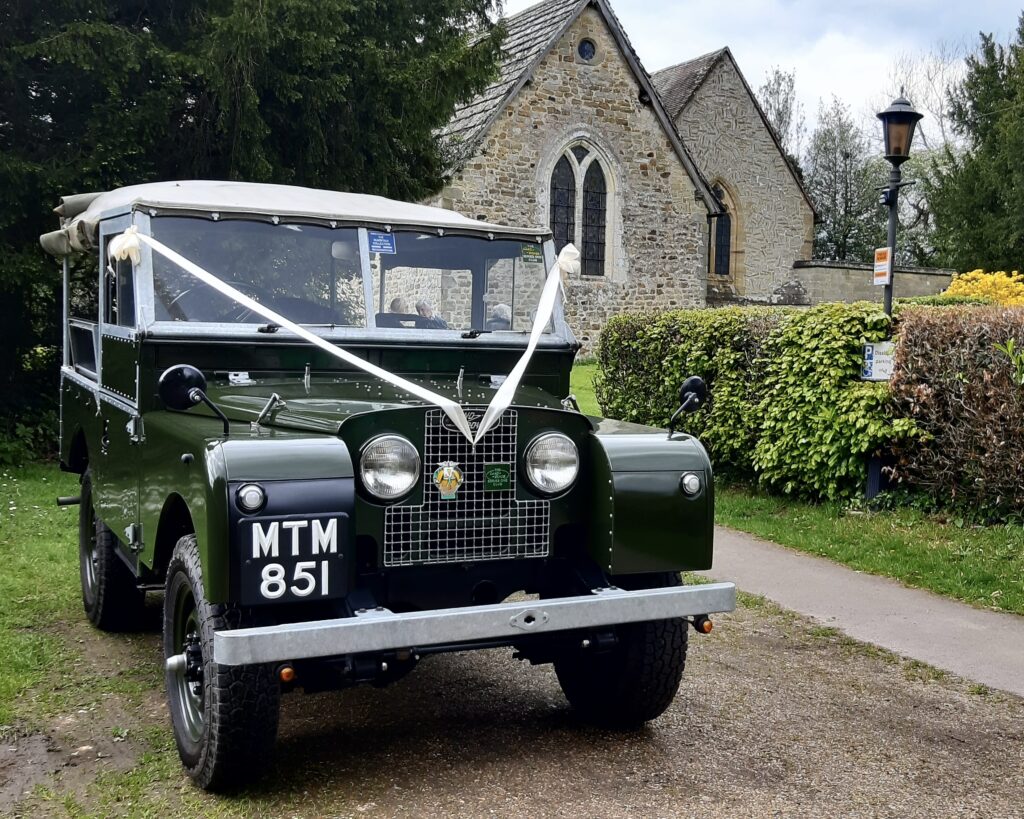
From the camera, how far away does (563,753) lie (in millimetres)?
4469

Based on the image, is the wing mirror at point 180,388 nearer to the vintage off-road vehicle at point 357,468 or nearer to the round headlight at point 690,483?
the vintage off-road vehicle at point 357,468

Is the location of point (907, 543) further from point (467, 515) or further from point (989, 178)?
point (989, 178)

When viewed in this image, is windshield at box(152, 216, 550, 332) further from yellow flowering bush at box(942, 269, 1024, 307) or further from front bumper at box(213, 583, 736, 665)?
yellow flowering bush at box(942, 269, 1024, 307)

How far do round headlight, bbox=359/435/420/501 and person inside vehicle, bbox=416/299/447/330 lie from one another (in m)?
1.31

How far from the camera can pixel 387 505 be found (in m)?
4.01

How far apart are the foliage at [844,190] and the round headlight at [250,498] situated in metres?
40.7

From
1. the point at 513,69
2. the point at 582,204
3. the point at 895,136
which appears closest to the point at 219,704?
the point at 895,136

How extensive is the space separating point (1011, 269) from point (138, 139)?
25856mm

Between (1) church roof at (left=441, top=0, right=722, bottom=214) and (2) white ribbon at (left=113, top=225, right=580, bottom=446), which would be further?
(1) church roof at (left=441, top=0, right=722, bottom=214)

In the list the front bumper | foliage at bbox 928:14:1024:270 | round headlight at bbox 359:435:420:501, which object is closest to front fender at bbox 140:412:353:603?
round headlight at bbox 359:435:420:501

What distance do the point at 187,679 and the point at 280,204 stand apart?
234cm

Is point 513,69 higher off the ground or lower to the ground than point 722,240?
higher

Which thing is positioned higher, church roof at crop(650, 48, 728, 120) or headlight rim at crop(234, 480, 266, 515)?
church roof at crop(650, 48, 728, 120)

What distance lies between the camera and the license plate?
11.9 ft
